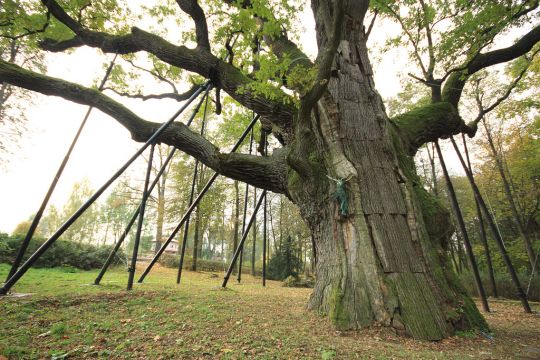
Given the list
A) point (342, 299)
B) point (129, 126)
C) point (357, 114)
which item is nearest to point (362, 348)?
point (342, 299)

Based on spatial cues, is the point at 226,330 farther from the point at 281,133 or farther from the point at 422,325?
the point at 281,133

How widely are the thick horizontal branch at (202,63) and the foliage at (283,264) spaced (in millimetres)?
14550

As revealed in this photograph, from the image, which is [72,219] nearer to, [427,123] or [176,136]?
[176,136]

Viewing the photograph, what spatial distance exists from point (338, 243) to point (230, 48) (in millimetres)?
4270

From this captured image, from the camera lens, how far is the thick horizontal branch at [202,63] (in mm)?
4844

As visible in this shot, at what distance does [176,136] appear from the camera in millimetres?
4859

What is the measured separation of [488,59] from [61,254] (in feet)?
55.1

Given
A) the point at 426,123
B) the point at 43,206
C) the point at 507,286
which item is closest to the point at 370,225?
the point at 426,123

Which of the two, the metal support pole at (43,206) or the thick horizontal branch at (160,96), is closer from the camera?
the metal support pole at (43,206)

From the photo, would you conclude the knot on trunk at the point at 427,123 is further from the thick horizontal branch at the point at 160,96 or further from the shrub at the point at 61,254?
the shrub at the point at 61,254

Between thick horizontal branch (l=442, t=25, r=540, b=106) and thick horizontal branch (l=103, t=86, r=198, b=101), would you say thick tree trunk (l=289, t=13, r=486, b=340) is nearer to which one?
thick horizontal branch (l=442, t=25, r=540, b=106)

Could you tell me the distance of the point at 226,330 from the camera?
2781 millimetres

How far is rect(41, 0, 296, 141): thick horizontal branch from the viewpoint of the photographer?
4.84 meters

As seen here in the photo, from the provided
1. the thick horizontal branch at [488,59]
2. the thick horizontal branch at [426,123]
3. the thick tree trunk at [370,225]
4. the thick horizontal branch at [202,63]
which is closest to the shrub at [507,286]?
the thick horizontal branch at [426,123]
